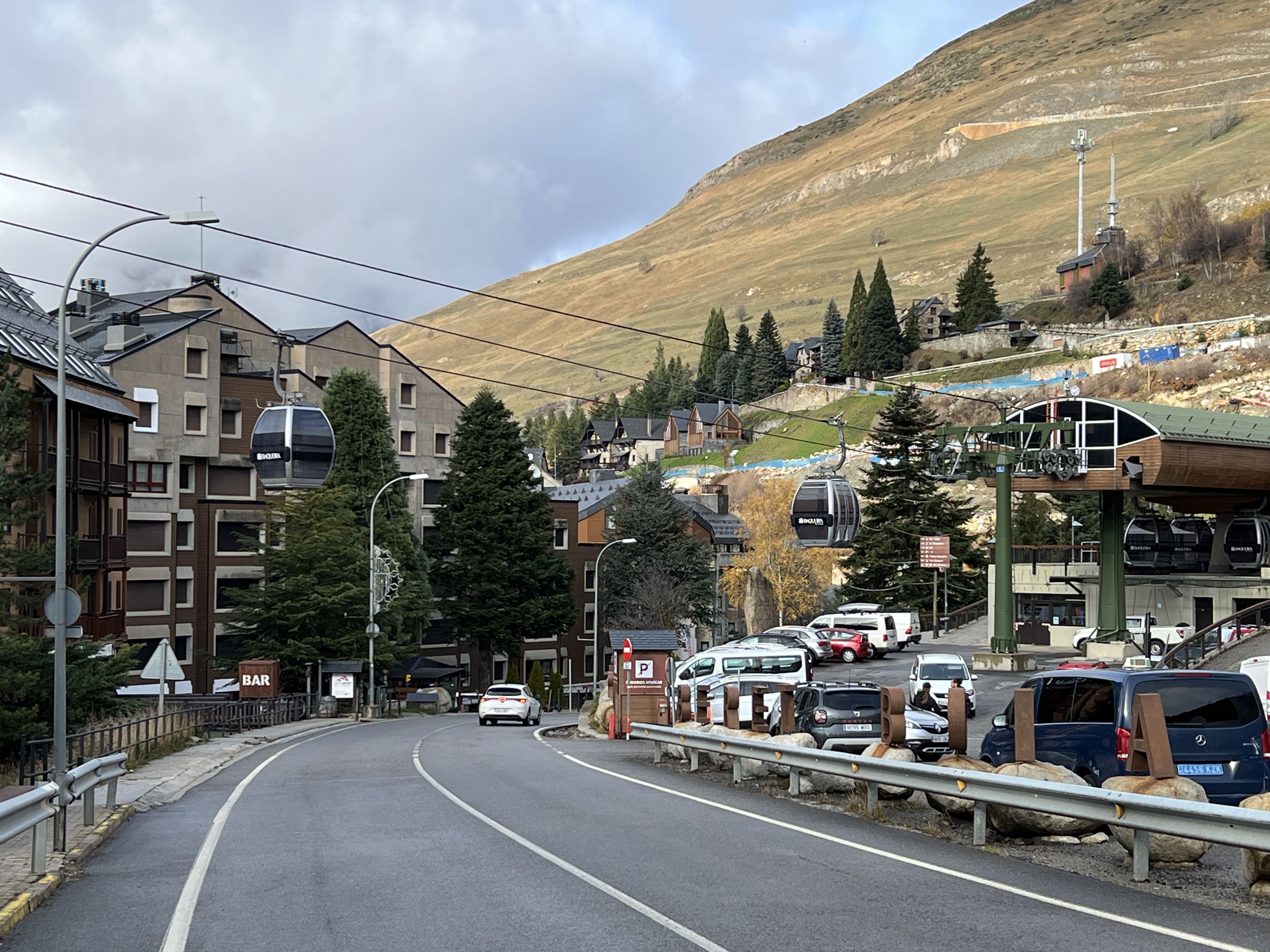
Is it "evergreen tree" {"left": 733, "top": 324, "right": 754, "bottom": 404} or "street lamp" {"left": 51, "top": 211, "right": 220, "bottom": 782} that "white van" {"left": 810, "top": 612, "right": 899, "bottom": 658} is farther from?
"evergreen tree" {"left": 733, "top": 324, "right": 754, "bottom": 404}

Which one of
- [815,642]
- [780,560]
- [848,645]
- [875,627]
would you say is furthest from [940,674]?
[780,560]

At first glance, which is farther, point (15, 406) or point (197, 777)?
point (15, 406)

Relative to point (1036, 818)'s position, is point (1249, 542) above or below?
above

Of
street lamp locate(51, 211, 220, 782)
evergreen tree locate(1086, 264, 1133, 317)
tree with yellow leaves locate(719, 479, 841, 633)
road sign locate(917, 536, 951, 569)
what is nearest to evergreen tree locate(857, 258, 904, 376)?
evergreen tree locate(1086, 264, 1133, 317)

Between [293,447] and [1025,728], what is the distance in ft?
82.3

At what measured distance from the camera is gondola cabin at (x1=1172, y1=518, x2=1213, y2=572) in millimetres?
63156

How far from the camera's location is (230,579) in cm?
6600

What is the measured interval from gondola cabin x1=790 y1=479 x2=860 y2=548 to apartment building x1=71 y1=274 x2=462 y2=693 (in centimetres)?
2584

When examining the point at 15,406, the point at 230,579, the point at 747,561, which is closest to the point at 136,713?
the point at 15,406

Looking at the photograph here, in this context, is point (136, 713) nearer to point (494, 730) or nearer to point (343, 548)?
point (494, 730)

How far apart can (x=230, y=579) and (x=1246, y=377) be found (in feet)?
260

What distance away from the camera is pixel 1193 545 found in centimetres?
6316

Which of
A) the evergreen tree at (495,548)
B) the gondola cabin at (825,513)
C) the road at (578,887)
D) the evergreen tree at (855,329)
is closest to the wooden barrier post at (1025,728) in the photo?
the road at (578,887)

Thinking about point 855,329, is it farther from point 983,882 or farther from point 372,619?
point 983,882
